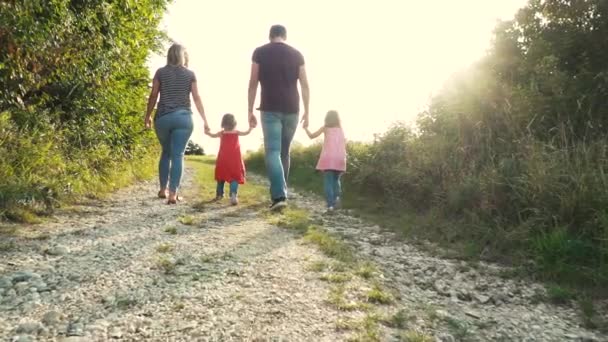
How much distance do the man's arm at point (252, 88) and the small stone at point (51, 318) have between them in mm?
4403

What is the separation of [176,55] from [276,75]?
56.3 inches

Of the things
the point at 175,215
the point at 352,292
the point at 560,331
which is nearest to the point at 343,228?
the point at 175,215

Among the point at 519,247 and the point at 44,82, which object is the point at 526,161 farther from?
the point at 44,82

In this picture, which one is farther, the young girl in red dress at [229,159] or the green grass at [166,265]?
the young girl in red dress at [229,159]

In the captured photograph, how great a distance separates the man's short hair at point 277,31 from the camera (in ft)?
22.1

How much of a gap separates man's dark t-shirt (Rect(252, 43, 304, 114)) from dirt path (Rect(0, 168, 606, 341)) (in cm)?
204

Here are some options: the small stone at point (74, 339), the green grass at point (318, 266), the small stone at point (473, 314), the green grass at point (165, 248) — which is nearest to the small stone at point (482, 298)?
the small stone at point (473, 314)

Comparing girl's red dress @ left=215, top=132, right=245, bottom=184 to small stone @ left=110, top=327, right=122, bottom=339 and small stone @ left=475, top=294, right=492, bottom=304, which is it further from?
small stone @ left=110, top=327, right=122, bottom=339

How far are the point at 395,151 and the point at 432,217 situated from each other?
11.2 ft

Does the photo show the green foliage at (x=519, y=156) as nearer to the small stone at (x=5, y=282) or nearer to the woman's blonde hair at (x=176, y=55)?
the woman's blonde hair at (x=176, y=55)

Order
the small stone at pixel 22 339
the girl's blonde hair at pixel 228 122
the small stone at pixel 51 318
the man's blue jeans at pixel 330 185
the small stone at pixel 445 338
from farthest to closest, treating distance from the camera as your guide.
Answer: the girl's blonde hair at pixel 228 122, the man's blue jeans at pixel 330 185, the small stone at pixel 445 338, the small stone at pixel 51 318, the small stone at pixel 22 339

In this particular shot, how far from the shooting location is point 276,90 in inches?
261

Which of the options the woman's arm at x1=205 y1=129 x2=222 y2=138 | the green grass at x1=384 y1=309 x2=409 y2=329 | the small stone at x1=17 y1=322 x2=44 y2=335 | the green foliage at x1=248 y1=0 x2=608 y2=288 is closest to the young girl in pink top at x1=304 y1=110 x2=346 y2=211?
the green foliage at x1=248 y1=0 x2=608 y2=288

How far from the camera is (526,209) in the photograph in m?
5.26
